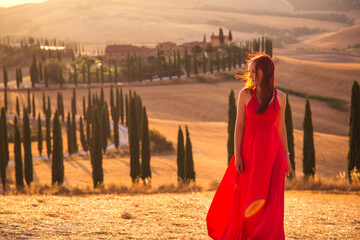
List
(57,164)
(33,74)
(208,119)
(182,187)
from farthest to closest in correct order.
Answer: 1. (33,74)
2. (208,119)
3. (57,164)
4. (182,187)

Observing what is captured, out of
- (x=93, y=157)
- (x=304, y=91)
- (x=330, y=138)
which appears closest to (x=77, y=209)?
(x=93, y=157)

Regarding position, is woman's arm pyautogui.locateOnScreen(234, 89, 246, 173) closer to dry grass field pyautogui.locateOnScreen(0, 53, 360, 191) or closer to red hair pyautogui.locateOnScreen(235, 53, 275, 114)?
red hair pyautogui.locateOnScreen(235, 53, 275, 114)

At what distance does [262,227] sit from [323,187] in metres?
12.7

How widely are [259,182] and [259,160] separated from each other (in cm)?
36

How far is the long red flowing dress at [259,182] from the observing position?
7.18 meters

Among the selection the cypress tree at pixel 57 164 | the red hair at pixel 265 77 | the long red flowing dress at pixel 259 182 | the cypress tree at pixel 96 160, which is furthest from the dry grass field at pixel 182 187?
the red hair at pixel 265 77

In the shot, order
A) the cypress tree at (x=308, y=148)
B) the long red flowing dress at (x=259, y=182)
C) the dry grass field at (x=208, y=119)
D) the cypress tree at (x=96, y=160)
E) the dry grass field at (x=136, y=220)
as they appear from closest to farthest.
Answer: the long red flowing dress at (x=259, y=182) < the dry grass field at (x=136, y=220) < the cypress tree at (x=308, y=148) < the cypress tree at (x=96, y=160) < the dry grass field at (x=208, y=119)

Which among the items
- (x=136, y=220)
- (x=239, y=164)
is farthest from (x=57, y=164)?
(x=239, y=164)

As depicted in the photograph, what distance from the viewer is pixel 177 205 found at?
11992 millimetres

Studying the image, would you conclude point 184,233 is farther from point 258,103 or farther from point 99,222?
point 258,103

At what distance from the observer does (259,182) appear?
726 cm

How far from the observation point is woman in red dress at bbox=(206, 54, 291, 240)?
7.13m

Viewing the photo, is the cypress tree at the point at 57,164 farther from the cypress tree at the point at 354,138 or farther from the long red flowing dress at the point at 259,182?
the long red flowing dress at the point at 259,182

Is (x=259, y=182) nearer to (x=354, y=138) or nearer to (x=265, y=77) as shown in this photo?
(x=265, y=77)
